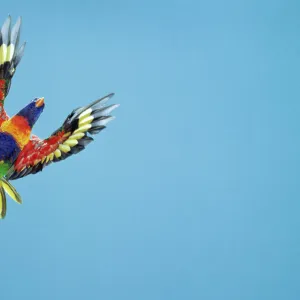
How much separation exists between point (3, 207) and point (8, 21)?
0.64 meters

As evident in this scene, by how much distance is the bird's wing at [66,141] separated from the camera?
1.52 metres

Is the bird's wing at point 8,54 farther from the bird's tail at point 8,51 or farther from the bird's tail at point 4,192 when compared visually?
the bird's tail at point 4,192

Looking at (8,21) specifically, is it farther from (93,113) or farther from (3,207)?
(3,207)

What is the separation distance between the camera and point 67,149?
1.58m

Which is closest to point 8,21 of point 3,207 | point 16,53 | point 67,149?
point 16,53

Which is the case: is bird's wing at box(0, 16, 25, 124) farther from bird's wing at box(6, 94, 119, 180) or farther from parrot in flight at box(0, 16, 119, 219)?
bird's wing at box(6, 94, 119, 180)

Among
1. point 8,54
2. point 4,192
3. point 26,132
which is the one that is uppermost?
point 8,54

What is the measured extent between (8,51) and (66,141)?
0.37m

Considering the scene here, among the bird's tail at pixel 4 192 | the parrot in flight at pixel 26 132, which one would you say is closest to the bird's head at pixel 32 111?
the parrot in flight at pixel 26 132

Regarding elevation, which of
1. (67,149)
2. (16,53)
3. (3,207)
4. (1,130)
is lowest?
(3,207)

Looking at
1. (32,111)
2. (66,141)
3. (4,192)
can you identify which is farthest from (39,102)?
(4,192)

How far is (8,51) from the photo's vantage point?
153 cm

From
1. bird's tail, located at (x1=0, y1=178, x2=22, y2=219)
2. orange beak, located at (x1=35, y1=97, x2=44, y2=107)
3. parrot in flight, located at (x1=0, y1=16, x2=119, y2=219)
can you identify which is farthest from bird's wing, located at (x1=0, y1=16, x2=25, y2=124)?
bird's tail, located at (x1=0, y1=178, x2=22, y2=219)

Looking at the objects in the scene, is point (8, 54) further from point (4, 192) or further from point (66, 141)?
point (4, 192)
